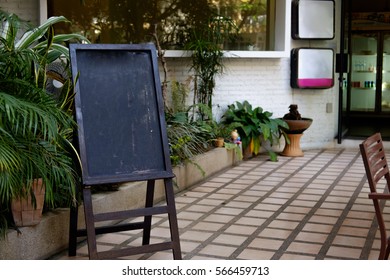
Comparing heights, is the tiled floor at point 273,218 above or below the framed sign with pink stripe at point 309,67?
below

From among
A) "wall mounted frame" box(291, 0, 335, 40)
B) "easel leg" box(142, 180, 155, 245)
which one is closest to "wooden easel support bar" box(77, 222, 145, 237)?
"easel leg" box(142, 180, 155, 245)

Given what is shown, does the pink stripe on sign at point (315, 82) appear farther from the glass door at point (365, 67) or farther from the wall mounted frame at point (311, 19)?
Result: the glass door at point (365, 67)

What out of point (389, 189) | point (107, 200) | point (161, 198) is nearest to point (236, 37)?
point (161, 198)

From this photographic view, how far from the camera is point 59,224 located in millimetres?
4004

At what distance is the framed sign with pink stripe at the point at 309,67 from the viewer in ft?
26.5

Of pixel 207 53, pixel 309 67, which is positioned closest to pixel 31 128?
pixel 207 53

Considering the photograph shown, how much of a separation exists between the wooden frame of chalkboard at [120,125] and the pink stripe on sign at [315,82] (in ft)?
15.2

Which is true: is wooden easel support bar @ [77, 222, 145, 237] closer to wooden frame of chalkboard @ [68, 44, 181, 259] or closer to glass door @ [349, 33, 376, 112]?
wooden frame of chalkboard @ [68, 44, 181, 259]

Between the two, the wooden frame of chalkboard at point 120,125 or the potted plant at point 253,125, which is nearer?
the wooden frame of chalkboard at point 120,125

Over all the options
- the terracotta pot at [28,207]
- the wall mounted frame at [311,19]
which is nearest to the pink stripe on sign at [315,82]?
the wall mounted frame at [311,19]

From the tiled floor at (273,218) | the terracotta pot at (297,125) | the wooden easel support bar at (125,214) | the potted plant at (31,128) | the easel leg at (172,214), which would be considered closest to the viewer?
the potted plant at (31,128)

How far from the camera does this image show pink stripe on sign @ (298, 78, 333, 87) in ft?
26.5

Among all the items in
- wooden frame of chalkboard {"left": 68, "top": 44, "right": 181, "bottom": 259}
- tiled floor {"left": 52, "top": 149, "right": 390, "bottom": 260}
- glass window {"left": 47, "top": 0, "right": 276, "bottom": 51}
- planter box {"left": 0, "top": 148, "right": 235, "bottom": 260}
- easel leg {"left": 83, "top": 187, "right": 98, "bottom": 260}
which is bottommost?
tiled floor {"left": 52, "top": 149, "right": 390, "bottom": 260}

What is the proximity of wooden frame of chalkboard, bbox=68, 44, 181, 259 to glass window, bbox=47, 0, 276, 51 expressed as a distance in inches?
143
